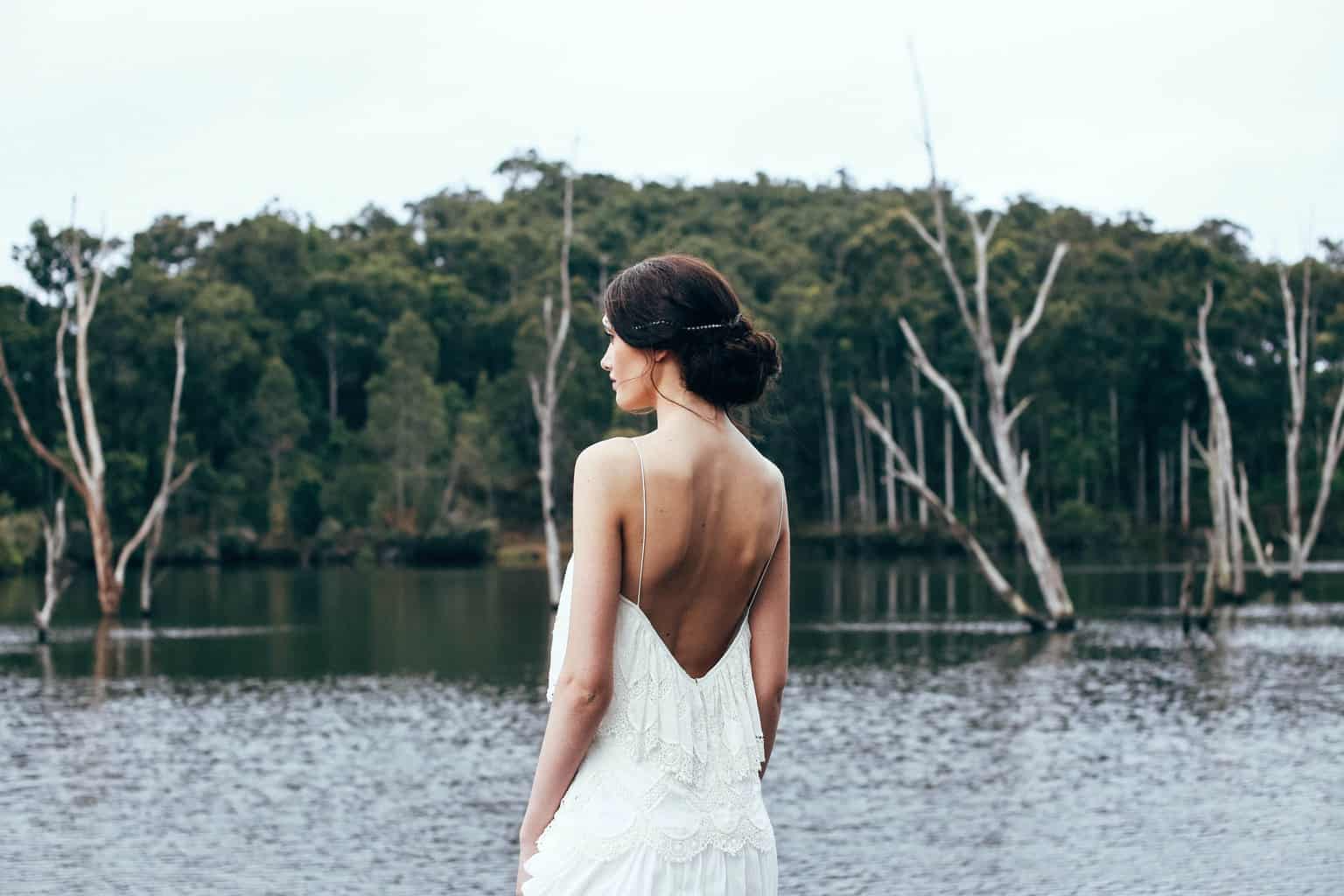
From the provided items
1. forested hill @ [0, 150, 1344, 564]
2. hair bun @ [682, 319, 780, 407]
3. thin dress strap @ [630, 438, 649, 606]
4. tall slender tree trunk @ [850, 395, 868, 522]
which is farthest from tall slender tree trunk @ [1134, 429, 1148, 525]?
thin dress strap @ [630, 438, 649, 606]

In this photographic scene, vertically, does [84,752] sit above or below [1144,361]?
below

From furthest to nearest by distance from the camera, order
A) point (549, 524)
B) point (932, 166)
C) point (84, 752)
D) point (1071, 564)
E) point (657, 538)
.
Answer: point (1071, 564) → point (549, 524) → point (932, 166) → point (84, 752) → point (657, 538)

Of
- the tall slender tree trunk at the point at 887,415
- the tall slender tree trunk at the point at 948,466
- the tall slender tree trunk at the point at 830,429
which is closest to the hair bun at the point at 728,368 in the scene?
the tall slender tree trunk at the point at 948,466

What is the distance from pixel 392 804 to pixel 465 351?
64.6 meters

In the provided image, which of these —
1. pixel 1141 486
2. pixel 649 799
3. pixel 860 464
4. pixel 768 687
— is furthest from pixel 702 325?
pixel 1141 486

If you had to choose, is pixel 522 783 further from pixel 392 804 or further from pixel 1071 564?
pixel 1071 564

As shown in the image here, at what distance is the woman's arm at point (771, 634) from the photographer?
3205mm

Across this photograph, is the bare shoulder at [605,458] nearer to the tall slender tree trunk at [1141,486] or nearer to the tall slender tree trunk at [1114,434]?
the tall slender tree trunk at [1141,486]

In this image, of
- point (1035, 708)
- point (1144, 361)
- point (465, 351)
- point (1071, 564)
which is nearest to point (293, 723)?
point (1035, 708)

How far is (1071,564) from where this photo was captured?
Answer: 54.0 metres

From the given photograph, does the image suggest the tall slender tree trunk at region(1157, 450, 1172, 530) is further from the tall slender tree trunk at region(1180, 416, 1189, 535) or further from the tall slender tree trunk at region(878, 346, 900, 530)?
the tall slender tree trunk at region(878, 346, 900, 530)

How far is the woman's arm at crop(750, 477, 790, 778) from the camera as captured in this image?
3.21 m

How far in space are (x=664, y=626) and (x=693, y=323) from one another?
0.50 metres

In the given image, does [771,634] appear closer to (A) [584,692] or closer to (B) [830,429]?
(A) [584,692]
